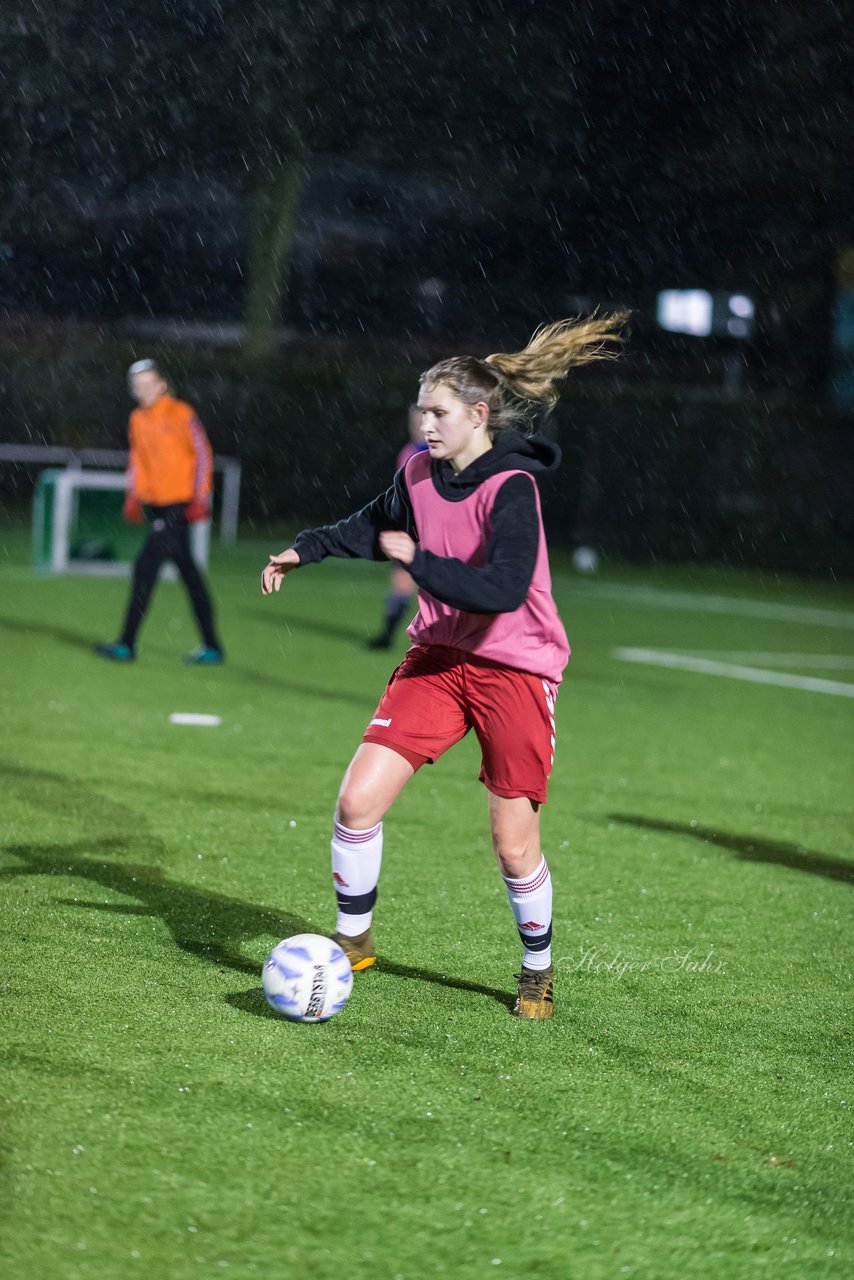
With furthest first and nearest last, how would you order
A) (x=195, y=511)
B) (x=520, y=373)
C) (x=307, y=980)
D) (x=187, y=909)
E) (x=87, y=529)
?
(x=87, y=529), (x=195, y=511), (x=187, y=909), (x=520, y=373), (x=307, y=980)

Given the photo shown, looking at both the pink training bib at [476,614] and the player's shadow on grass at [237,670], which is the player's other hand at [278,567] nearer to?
the pink training bib at [476,614]

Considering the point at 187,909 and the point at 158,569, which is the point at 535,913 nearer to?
the point at 187,909

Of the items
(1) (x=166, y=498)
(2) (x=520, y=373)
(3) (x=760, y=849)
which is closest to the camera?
(2) (x=520, y=373)

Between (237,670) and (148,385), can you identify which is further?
(237,670)

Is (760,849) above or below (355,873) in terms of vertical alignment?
below

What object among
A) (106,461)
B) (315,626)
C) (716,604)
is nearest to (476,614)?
(315,626)

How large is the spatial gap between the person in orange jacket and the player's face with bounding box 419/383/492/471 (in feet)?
24.2

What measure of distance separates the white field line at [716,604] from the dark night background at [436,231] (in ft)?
14.9

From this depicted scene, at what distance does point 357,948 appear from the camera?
4969 millimetres

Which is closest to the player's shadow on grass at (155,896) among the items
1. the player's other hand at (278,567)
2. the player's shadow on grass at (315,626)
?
the player's other hand at (278,567)

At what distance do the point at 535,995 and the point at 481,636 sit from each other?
1081mm

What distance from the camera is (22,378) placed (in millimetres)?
26469

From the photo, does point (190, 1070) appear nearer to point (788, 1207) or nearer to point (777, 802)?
point (788, 1207)

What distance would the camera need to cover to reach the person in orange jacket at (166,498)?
38.7 feet
